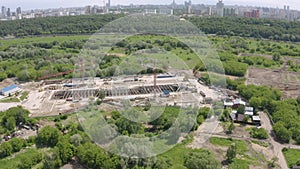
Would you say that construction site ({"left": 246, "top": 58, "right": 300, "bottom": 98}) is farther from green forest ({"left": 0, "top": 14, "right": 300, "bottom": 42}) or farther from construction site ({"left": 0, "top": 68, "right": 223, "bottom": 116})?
green forest ({"left": 0, "top": 14, "right": 300, "bottom": 42})

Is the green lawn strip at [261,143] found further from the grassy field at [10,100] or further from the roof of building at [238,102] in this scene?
the grassy field at [10,100]

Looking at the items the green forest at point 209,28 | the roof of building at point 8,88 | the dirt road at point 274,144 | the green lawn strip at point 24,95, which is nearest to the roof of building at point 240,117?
the dirt road at point 274,144

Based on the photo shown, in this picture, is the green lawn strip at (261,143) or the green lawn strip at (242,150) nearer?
the green lawn strip at (242,150)

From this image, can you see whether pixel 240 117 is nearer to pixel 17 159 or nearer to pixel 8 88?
pixel 17 159

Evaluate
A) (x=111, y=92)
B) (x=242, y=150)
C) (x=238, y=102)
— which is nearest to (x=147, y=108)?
(x=111, y=92)

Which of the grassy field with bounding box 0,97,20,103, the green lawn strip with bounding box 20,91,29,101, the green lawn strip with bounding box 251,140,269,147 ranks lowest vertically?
the green lawn strip with bounding box 251,140,269,147

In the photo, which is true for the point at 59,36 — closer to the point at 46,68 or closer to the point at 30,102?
the point at 46,68

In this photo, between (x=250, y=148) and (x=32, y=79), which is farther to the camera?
(x=32, y=79)

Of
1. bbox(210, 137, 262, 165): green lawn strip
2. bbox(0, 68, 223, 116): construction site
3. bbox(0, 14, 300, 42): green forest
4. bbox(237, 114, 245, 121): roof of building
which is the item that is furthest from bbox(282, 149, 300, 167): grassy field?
bbox(0, 14, 300, 42): green forest

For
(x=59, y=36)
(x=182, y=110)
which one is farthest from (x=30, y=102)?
(x=59, y=36)
